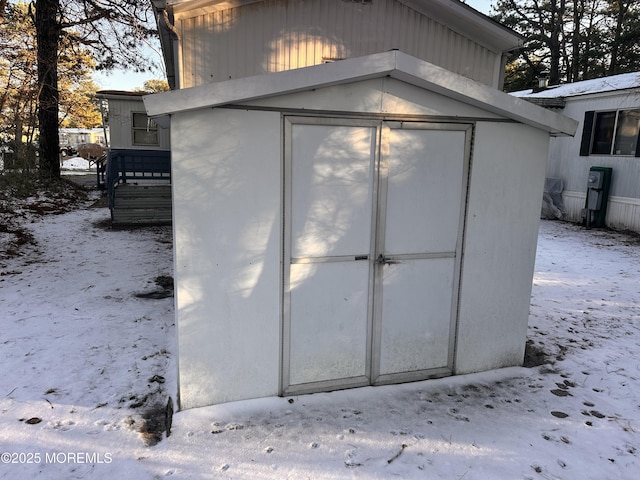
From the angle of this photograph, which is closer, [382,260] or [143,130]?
[382,260]

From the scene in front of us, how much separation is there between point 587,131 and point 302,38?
806 cm

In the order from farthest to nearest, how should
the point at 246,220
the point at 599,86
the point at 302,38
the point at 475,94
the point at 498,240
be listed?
the point at 599,86 → the point at 302,38 → the point at 498,240 → the point at 475,94 → the point at 246,220

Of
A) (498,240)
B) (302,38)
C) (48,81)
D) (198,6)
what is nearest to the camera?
(498,240)

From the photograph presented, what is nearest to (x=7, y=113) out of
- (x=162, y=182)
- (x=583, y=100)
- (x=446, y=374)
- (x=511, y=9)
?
(x=162, y=182)

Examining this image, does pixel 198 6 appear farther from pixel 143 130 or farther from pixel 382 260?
pixel 143 130

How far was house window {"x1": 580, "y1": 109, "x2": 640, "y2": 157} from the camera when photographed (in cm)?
1028

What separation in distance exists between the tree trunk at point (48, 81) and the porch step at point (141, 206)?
277 cm

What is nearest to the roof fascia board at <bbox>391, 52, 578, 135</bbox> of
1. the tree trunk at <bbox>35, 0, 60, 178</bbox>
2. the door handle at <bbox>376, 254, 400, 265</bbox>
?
the door handle at <bbox>376, 254, 400, 265</bbox>

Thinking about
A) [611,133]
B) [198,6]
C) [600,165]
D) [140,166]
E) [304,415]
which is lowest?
[304,415]

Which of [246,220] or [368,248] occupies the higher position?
[246,220]

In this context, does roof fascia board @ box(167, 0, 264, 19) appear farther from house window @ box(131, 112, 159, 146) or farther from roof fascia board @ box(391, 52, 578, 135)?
house window @ box(131, 112, 159, 146)

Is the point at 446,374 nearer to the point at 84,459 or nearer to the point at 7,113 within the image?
the point at 84,459

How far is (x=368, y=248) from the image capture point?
3.32 m

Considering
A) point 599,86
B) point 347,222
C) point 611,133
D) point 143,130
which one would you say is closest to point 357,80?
point 347,222
